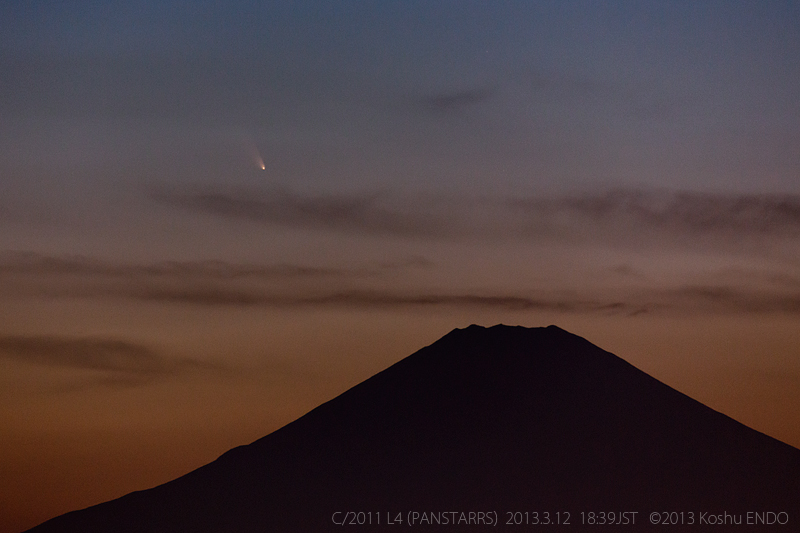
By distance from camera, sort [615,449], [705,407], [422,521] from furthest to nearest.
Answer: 1. [705,407]
2. [615,449]
3. [422,521]

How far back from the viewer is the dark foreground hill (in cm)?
8400

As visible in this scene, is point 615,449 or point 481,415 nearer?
point 615,449

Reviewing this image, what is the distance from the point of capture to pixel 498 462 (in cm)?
8981

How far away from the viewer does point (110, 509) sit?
93500 mm

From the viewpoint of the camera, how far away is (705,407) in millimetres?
96312

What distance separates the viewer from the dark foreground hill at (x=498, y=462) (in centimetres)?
8400

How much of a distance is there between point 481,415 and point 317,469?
17.3 meters

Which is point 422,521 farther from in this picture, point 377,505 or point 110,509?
point 110,509

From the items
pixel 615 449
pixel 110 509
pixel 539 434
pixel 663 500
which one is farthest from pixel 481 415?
pixel 110 509

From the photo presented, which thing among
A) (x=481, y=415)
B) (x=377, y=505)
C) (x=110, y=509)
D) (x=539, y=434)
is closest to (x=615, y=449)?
(x=539, y=434)

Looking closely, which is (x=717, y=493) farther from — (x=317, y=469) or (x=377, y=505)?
(x=317, y=469)

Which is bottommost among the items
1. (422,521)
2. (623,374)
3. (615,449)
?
(422,521)

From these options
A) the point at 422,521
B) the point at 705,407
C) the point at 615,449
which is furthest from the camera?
the point at 705,407

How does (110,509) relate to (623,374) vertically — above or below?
below
